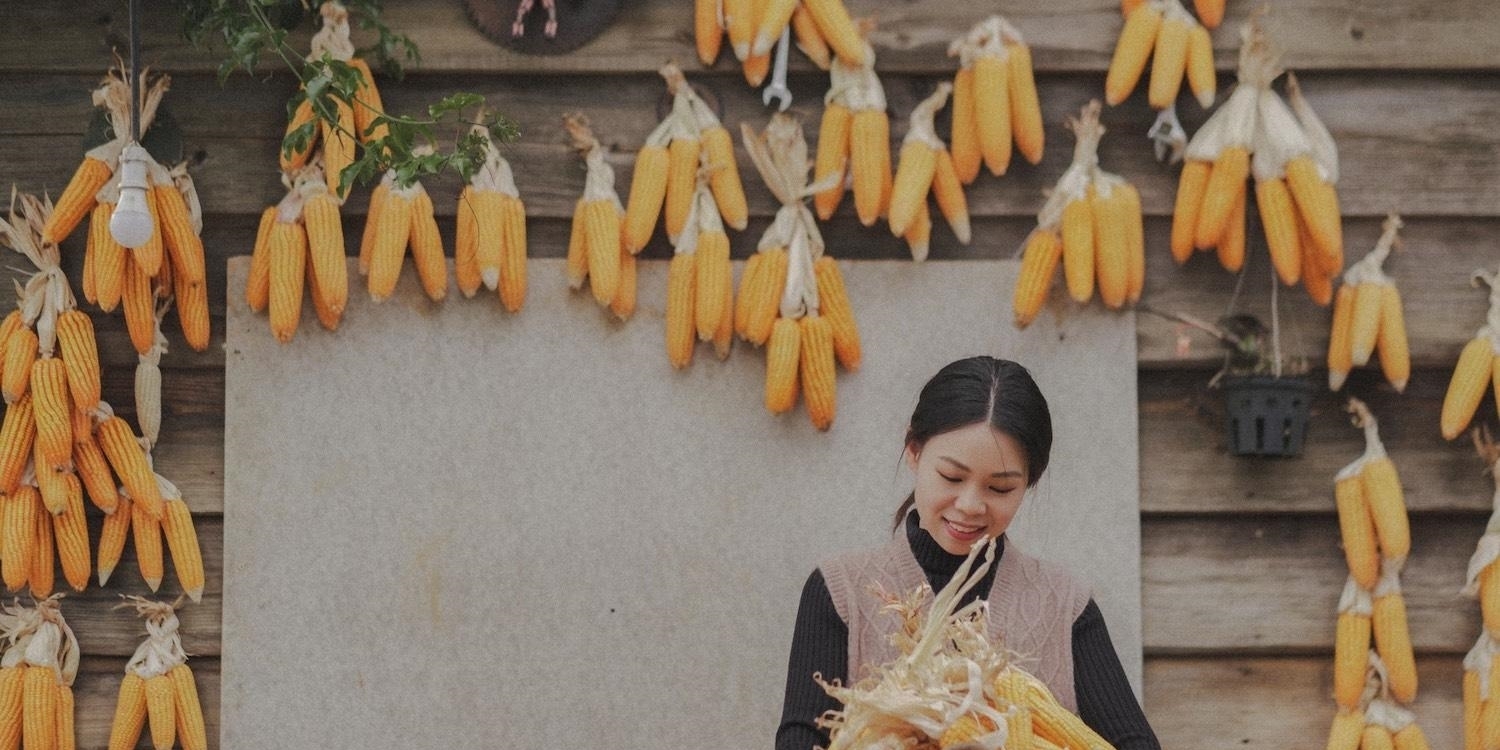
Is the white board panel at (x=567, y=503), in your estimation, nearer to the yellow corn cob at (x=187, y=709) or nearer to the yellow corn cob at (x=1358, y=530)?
the yellow corn cob at (x=187, y=709)

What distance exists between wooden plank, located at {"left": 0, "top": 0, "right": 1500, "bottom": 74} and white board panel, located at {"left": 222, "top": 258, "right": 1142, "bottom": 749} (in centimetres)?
44

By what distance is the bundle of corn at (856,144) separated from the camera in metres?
3.00

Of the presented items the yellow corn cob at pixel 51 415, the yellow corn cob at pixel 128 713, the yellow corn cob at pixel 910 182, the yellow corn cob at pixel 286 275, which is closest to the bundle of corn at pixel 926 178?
the yellow corn cob at pixel 910 182

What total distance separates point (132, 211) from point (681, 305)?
1005mm

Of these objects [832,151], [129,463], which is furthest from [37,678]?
[832,151]

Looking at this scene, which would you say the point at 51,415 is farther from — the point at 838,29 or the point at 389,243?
the point at 838,29

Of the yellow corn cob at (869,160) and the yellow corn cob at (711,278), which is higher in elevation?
the yellow corn cob at (869,160)

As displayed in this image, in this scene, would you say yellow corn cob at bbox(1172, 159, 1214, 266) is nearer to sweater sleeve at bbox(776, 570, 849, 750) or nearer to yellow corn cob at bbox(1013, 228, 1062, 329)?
yellow corn cob at bbox(1013, 228, 1062, 329)

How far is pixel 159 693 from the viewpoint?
297 centimetres

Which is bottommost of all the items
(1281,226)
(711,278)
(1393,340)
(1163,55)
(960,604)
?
(960,604)

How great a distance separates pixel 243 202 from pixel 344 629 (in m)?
0.88

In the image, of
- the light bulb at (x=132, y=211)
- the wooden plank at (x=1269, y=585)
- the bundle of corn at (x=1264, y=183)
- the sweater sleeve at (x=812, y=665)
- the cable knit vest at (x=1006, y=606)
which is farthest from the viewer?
the wooden plank at (x=1269, y=585)

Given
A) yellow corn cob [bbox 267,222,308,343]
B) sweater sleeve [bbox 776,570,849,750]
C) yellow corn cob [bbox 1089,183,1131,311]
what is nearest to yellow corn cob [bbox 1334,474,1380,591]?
yellow corn cob [bbox 1089,183,1131,311]

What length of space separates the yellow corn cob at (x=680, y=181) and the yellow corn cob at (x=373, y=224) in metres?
0.55
